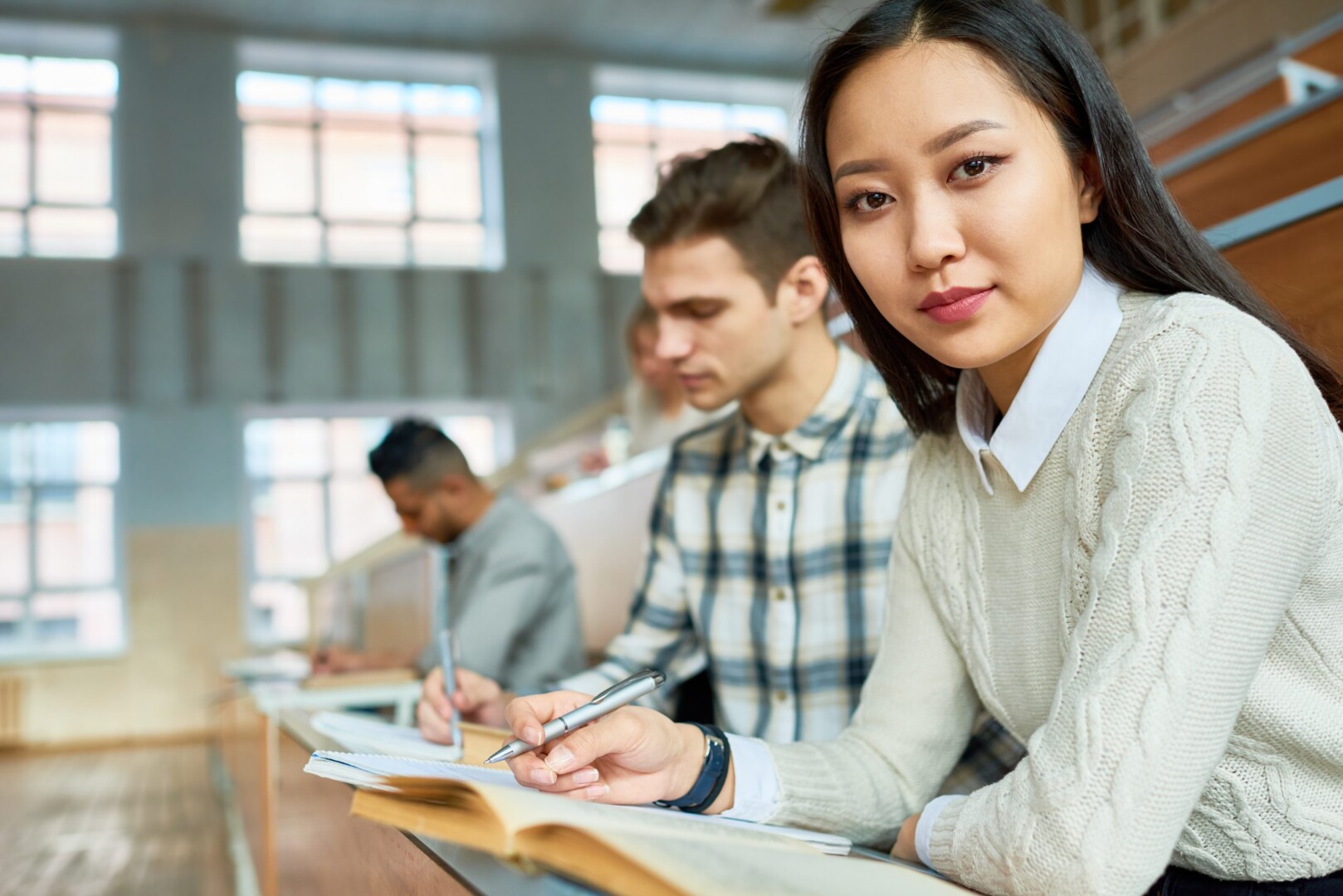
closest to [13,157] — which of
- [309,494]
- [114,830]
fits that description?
[309,494]

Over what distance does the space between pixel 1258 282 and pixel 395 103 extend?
1188 centimetres

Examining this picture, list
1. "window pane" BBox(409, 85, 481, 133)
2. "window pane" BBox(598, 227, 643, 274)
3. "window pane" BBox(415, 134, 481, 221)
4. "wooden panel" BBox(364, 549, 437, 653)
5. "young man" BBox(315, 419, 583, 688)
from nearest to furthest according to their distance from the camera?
1. "young man" BBox(315, 419, 583, 688)
2. "wooden panel" BBox(364, 549, 437, 653)
3. "window pane" BBox(415, 134, 481, 221)
4. "window pane" BBox(409, 85, 481, 133)
5. "window pane" BBox(598, 227, 643, 274)

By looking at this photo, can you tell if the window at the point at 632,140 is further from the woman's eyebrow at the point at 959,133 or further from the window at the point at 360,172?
the woman's eyebrow at the point at 959,133

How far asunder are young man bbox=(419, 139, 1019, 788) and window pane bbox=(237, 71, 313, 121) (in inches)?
431

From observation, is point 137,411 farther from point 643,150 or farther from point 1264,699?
point 1264,699

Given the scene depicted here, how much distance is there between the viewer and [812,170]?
1.01m

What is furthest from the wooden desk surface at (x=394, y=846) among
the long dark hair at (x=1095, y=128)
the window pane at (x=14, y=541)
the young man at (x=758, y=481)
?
the window pane at (x=14, y=541)

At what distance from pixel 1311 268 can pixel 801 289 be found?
0.70 metres

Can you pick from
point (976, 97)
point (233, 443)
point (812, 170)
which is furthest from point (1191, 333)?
point (233, 443)

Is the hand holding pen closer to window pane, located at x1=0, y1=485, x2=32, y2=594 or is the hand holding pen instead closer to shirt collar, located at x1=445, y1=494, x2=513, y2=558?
shirt collar, located at x1=445, y1=494, x2=513, y2=558

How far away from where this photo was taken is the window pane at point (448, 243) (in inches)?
467

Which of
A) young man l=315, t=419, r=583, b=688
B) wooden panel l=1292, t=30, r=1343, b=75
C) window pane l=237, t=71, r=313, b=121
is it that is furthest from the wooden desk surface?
window pane l=237, t=71, r=313, b=121

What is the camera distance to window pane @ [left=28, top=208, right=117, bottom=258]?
1078cm

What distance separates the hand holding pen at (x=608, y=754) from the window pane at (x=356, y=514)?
428 inches
